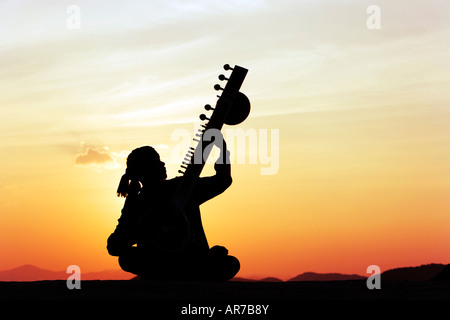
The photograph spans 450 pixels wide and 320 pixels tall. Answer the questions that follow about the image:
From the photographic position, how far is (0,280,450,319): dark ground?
8.98 meters

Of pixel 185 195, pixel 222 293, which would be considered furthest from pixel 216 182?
pixel 222 293

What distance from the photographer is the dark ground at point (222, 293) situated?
8.98 m

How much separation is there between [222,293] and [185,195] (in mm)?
2450

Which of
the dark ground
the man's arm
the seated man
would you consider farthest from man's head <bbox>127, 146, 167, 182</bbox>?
the dark ground

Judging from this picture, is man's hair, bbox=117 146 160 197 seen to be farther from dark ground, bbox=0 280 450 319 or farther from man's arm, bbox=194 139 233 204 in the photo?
dark ground, bbox=0 280 450 319

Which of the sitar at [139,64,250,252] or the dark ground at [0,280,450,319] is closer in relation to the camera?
the dark ground at [0,280,450,319]

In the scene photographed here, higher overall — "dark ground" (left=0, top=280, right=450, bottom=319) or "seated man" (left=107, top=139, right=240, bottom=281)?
"seated man" (left=107, top=139, right=240, bottom=281)

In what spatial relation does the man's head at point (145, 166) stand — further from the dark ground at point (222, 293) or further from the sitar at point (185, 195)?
the dark ground at point (222, 293)

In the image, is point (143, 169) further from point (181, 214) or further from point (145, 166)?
point (181, 214)

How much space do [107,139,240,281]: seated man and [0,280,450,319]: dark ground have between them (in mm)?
716

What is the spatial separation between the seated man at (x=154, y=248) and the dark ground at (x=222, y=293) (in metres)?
0.72

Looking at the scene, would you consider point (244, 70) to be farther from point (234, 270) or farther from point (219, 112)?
point (234, 270)

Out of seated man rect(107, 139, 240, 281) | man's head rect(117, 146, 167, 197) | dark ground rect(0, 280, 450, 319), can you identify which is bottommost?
dark ground rect(0, 280, 450, 319)
